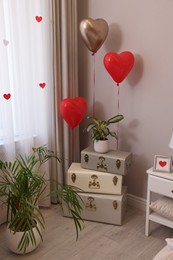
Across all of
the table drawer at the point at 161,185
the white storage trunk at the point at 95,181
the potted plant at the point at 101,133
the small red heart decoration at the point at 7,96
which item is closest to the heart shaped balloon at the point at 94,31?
the potted plant at the point at 101,133

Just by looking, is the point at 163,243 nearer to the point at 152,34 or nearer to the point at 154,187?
the point at 154,187

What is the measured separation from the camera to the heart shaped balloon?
240 cm

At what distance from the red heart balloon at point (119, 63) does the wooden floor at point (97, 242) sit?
128 centimetres

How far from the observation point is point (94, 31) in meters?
2.41

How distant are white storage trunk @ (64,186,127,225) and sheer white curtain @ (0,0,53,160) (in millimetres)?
665

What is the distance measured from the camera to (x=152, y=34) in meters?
2.38

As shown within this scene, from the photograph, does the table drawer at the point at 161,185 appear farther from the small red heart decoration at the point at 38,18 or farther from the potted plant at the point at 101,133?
the small red heart decoration at the point at 38,18

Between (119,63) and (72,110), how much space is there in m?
0.56

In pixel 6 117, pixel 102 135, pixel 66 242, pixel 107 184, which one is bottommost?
pixel 66 242

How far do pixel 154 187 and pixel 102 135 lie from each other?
0.63 m

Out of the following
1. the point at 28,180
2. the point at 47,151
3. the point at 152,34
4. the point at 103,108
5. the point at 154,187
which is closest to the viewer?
the point at 28,180

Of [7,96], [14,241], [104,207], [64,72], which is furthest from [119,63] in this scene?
[14,241]

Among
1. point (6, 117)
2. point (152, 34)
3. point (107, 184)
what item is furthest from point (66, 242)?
point (152, 34)

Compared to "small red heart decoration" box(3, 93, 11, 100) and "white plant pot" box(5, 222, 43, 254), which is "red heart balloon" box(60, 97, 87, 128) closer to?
"small red heart decoration" box(3, 93, 11, 100)
